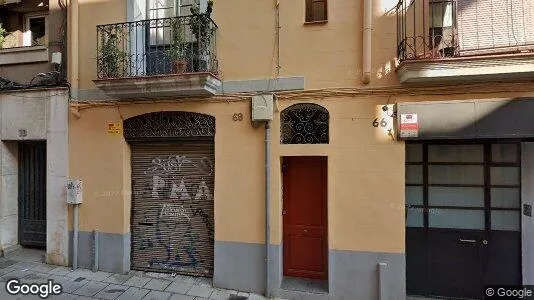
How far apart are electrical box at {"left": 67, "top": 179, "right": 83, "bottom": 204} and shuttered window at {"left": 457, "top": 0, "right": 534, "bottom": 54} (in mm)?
7676

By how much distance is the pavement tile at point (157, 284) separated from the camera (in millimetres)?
6085

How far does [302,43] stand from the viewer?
228 inches

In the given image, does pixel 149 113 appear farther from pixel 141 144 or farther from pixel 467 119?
pixel 467 119

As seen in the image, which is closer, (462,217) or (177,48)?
(462,217)

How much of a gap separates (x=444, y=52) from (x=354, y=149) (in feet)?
6.82

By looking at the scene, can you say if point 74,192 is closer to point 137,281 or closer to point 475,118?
point 137,281

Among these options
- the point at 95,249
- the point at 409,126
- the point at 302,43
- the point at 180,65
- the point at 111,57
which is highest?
the point at 302,43

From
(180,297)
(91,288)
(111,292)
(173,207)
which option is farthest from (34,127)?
(180,297)

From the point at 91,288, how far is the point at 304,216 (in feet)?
14.0

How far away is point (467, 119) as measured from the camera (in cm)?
509

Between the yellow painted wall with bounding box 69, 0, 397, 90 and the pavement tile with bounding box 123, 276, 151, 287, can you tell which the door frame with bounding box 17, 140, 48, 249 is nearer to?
the pavement tile with bounding box 123, 276, 151, 287

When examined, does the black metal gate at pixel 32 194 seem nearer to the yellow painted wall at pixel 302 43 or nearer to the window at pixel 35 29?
the window at pixel 35 29

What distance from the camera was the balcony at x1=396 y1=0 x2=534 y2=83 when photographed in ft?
15.4

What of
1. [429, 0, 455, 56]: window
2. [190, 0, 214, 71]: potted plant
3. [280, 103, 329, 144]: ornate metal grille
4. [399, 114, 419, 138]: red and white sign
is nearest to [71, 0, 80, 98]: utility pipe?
[190, 0, 214, 71]: potted plant
